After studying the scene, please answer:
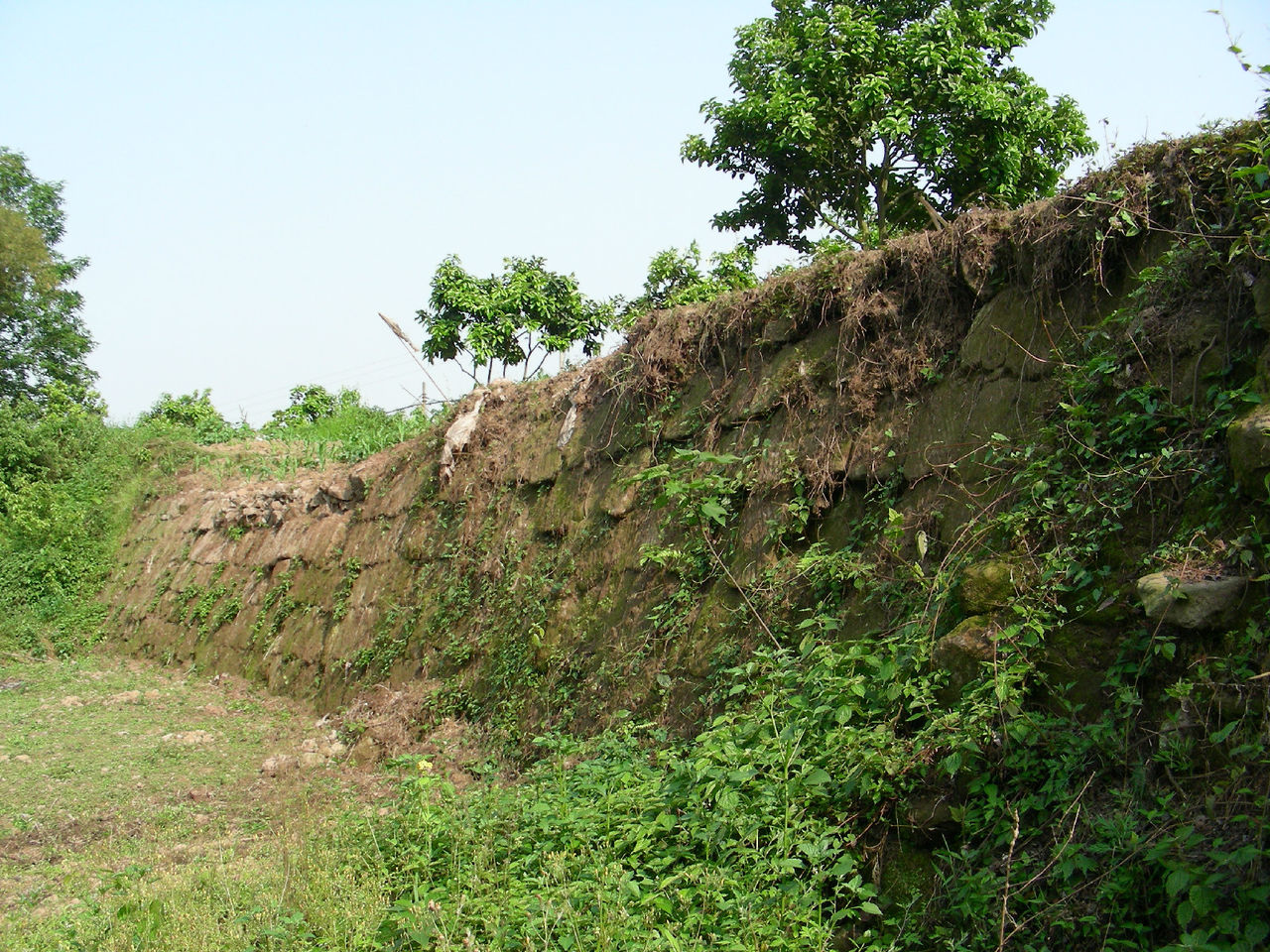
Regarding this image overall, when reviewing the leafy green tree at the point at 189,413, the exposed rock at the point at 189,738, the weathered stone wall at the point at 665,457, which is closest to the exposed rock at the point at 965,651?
the weathered stone wall at the point at 665,457

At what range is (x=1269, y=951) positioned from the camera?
7.32 feet

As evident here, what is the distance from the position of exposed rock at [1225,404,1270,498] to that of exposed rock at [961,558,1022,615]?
2.57ft

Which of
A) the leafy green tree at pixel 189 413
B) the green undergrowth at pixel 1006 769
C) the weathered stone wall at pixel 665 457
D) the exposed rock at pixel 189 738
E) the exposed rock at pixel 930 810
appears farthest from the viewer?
the leafy green tree at pixel 189 413

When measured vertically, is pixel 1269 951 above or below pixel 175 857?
below

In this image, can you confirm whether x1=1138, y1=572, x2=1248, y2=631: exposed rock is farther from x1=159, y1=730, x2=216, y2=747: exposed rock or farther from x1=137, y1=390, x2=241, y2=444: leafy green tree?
x1=137, y1=390, x2=241, y2=444: leafy green tree

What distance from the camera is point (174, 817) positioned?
227 inches

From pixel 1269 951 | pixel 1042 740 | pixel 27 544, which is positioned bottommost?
pixel 1269 951

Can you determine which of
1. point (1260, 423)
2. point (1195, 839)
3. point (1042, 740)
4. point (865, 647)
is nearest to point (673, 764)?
point (865, 647)

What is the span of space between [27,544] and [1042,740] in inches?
582

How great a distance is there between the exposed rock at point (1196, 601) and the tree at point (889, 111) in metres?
8.33

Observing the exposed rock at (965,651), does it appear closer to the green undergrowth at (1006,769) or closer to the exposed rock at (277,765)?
the green undergrowth at (1006,769)

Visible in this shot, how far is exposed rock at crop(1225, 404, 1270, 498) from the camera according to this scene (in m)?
2.91

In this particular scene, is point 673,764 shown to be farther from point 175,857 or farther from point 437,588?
point 437,588

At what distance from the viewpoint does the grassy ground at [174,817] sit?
3.56 m
